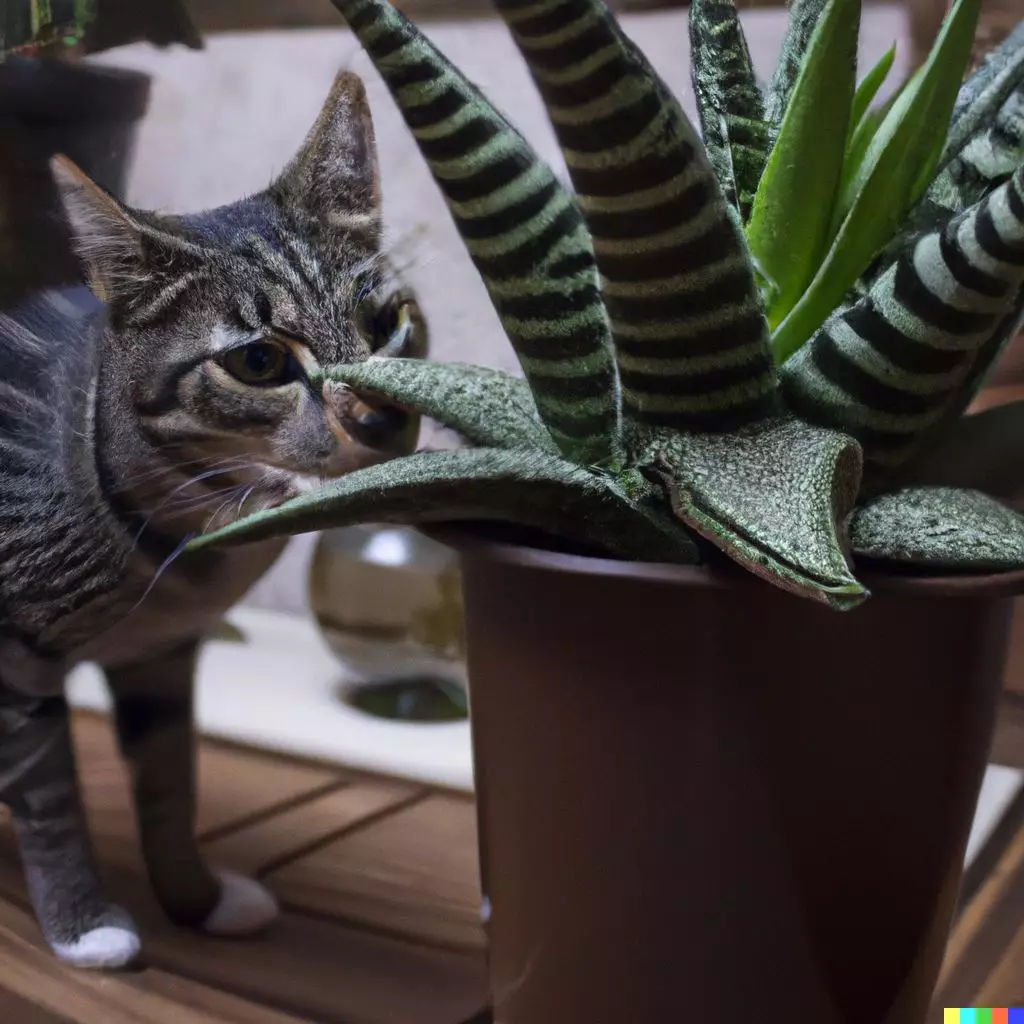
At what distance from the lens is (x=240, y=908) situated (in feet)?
1.55

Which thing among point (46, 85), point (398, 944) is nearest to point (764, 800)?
point (398, 944)

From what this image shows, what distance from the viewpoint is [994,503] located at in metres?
0.33

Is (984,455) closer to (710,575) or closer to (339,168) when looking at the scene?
(710,575)

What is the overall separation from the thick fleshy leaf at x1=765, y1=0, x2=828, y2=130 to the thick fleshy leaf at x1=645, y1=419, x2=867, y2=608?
16 centimetres

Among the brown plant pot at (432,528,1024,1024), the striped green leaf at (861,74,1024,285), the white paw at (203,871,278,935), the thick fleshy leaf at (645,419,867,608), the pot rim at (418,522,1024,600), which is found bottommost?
the white paw at (203,871,278,935)

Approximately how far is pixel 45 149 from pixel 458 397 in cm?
25

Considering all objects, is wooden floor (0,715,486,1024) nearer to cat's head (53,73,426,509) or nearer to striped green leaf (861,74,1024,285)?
cat's head (53,73,426,509)

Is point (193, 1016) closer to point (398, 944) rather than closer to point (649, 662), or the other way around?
point (398, 944)

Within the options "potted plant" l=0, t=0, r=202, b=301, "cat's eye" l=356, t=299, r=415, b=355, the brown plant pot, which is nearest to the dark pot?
"potted plant" l=0, t=0, r=202, b=301

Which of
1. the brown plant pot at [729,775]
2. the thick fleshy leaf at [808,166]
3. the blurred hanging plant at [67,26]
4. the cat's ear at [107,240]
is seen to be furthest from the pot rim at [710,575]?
the blurred hanging plant at [67,26]

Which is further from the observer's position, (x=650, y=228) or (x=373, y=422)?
(x=373, y=422)

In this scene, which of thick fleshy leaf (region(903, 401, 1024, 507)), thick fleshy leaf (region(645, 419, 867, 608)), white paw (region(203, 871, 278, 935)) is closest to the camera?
thick fleshy leaf (region(645, 419, 867, 608))

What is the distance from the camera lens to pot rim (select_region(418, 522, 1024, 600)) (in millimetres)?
282

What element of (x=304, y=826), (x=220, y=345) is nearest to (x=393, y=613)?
(x=304, y=826)
